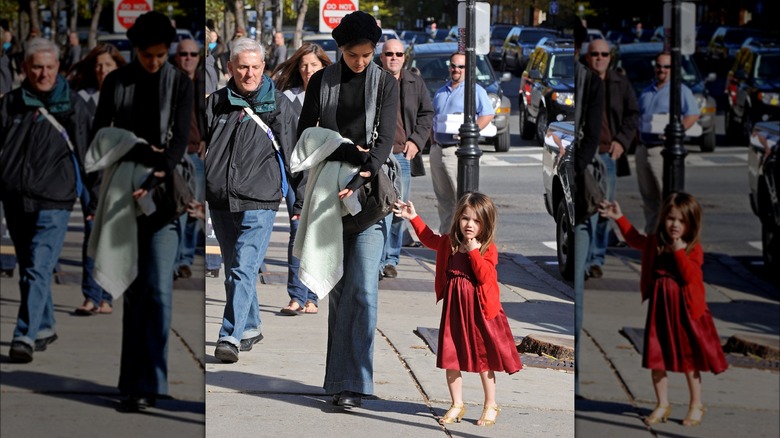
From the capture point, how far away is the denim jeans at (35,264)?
92.0 inches

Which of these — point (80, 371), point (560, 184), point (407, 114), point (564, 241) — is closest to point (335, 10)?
point (407, 114)

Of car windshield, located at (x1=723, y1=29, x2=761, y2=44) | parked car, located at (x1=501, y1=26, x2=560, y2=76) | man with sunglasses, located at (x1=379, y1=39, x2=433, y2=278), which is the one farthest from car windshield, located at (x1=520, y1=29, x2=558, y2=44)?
car windshield, located at (x1=723, y1=29, x2=761, y2=44)

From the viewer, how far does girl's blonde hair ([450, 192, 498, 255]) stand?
337 centimetres

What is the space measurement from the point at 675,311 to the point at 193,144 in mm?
975

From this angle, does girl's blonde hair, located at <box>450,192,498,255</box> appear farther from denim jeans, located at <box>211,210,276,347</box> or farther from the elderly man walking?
the elderly man walking

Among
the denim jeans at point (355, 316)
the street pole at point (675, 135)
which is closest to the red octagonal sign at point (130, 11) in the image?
the street pole at point (675, 135)

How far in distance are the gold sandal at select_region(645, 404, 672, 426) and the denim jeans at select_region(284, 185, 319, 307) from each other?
1.56 metres

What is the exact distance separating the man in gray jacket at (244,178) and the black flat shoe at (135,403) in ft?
A: 2.48

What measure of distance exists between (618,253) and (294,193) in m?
1.99

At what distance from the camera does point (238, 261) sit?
3344mm

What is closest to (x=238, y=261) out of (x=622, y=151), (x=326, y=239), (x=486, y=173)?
(x=326, y=239)

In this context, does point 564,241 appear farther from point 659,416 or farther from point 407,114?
point 407,114

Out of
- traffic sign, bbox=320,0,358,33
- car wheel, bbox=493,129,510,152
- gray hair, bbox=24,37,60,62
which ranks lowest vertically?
car wheel, bbox=493,129,510,152

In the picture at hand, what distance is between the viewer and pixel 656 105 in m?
1.87
